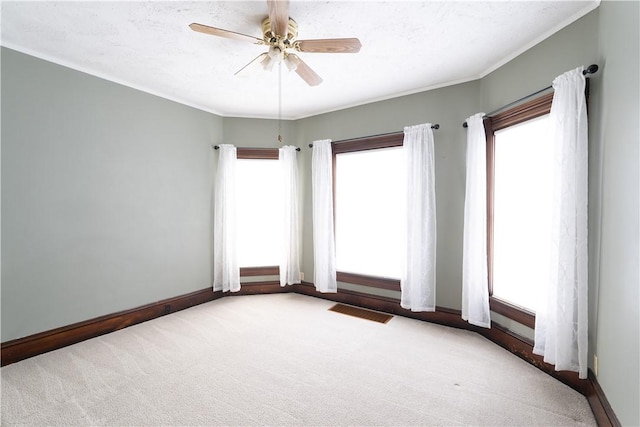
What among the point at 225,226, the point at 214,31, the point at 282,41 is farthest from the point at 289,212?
the point at 214,31

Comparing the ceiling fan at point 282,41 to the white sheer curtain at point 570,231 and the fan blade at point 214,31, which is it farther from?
the white sheer curtain at point 570,231

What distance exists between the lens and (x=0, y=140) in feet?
A: 7.30

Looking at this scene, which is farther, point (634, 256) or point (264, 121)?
point (264, 121)

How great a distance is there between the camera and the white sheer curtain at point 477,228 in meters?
2.62

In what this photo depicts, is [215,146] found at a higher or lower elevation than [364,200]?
higher

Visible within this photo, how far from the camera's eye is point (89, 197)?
273 cm

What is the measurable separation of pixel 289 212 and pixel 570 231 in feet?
9.98

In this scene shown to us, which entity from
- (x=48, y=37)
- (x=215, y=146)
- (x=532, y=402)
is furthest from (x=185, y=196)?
(x=532, y=402)

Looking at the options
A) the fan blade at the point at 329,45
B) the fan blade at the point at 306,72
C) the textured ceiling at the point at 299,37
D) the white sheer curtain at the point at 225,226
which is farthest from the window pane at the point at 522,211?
the white sheer curtain at the point at 225,226

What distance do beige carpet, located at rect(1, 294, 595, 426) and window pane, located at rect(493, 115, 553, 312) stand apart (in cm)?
63

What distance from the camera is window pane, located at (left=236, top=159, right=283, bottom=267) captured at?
412cm

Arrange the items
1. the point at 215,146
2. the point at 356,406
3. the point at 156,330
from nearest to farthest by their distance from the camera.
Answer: the point at 356,406 < the point at 156,330 < the point at 215,146

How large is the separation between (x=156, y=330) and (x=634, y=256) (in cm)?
374

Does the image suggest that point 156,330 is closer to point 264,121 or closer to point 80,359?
point 80,359
